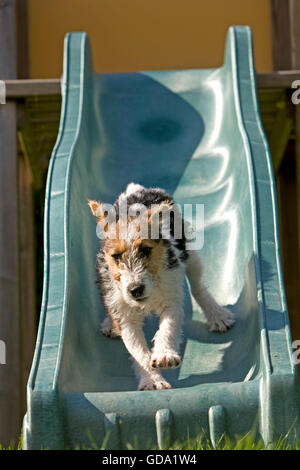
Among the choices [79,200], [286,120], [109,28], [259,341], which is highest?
[109,28]

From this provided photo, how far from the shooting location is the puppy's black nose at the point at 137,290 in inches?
192

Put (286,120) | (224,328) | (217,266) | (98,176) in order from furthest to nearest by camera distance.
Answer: (286,120) < (98,176) < (217,266) < (224,328)

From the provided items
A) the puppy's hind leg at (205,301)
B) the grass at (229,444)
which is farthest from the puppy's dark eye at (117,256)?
the grass at (229,444)

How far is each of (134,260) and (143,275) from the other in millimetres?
97

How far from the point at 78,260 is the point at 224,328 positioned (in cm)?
106

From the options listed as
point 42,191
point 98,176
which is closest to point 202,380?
point 98,176

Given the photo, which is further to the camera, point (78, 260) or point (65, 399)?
point (78, 260)

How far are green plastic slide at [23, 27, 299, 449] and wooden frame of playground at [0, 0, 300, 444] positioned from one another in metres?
0.52

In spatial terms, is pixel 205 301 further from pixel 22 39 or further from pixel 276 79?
pixel 22 39

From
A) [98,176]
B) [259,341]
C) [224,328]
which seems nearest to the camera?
[259,341]

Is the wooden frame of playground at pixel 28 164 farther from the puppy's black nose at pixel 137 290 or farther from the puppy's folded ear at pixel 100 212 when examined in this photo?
the puppy's black nose at pixel 137 290

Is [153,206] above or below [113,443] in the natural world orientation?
above

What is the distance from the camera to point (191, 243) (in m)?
5.91

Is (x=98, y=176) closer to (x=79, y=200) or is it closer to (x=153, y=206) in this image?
(x=79, y=200)
